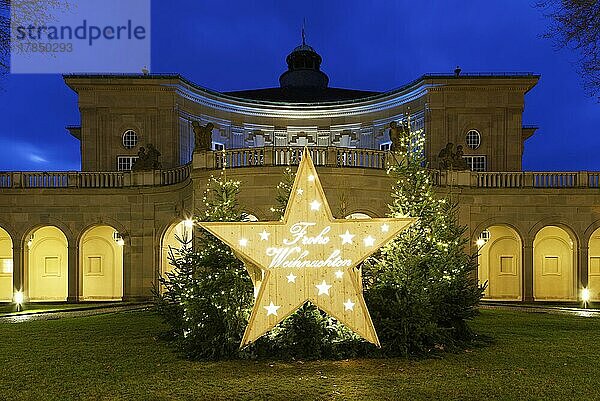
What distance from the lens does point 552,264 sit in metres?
35.3

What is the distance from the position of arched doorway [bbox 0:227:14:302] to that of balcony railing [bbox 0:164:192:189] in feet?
12.5

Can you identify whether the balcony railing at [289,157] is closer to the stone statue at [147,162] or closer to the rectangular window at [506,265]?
the stone statue at [147,162]

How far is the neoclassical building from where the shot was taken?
27547 millimetres

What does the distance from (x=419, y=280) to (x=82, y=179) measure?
24.8 metres

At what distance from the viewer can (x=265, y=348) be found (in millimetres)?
14406

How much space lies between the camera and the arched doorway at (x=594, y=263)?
1357 inches

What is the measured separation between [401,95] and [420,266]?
27.3m

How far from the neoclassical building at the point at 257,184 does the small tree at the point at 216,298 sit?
10166 mm

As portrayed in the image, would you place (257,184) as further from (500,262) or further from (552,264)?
(552,264)

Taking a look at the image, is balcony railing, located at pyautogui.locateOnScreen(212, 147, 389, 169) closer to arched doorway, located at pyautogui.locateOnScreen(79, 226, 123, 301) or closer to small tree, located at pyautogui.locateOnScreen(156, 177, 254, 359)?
small tree, located at pyautogui.locateOnScreen(156, 177, 254, 359)

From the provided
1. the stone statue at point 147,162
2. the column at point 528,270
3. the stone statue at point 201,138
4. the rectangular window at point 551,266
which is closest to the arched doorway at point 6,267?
the stone statue at point 147,162

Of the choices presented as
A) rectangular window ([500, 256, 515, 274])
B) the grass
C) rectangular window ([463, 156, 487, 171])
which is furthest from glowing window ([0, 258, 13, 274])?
rectangular window ([500, 256, 515, 274])

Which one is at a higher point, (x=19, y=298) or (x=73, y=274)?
(x=73, y=274)

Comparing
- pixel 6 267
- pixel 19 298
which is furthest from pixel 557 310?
pixel 6 267
